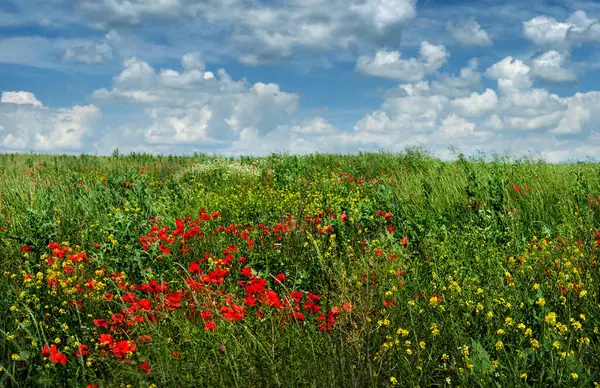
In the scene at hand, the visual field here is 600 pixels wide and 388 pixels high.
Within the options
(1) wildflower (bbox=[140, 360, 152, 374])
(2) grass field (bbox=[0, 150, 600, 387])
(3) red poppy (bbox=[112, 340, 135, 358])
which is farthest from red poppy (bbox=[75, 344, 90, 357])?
(1) wildflower (bbox=[140, 360, 152, 374])

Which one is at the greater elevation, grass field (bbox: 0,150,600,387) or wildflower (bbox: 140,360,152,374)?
grass field (bbox: 0,150,600,387)

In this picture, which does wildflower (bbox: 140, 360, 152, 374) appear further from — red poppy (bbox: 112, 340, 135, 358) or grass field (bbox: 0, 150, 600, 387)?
red poppy (bbox: 112, 340, 135, 358)

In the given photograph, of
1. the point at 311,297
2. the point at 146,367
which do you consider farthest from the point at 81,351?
the point at 311,297

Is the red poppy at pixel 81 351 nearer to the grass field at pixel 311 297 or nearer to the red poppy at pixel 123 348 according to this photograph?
the grass field at pixel 311 297

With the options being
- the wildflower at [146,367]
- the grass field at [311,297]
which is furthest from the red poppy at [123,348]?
the wildflower at [146,367]

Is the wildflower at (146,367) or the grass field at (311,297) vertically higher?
the grass field at (311,297)

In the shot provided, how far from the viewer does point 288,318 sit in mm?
3545

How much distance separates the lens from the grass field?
3027 mm

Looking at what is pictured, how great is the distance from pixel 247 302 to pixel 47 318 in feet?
5.99

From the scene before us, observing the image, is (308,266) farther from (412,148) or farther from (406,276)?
(412,148)

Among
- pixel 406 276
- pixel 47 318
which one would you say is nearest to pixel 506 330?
pixel 406 276

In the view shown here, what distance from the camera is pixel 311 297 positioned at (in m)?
3.88

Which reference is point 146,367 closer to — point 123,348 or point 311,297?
point 123,348

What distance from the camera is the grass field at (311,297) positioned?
3027mm
